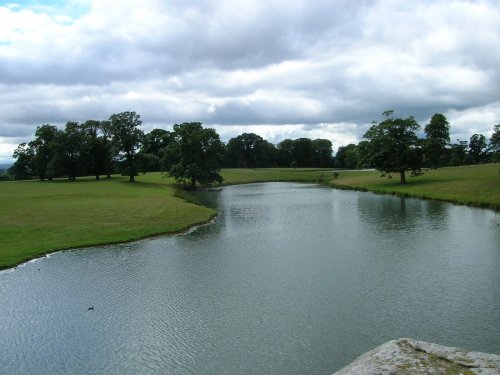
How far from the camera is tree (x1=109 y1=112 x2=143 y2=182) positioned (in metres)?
78.8

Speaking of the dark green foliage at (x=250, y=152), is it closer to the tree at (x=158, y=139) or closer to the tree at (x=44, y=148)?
the tree at (x=158, y=139)

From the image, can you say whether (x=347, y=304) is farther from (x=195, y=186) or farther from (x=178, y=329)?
(x=195, y=186)

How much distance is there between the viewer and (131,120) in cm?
8050

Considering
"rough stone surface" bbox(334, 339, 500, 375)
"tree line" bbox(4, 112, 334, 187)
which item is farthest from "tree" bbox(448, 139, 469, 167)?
"rough stone surface" bbox(334, 339, 500, 375)

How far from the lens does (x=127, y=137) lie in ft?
257

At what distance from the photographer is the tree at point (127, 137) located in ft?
259

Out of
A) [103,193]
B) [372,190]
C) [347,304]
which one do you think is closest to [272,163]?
[372,190]

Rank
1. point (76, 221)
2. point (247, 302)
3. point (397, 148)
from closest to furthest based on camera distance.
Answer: point (247, 302)
point (76, 221)
point (397, 148)

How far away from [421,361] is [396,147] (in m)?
67.0

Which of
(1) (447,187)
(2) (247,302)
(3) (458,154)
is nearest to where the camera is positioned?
(2) (247,302)

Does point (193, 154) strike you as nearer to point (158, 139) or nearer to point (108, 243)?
point (158, 139)

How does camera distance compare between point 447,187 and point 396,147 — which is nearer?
point 447,187

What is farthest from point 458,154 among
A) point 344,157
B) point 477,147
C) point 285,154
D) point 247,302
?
point 247,302

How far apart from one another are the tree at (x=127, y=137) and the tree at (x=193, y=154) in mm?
6639
